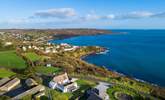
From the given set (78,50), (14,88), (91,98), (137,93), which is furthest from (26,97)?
(78,50)

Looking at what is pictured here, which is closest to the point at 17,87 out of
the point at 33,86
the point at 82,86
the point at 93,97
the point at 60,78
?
the point at 33,86

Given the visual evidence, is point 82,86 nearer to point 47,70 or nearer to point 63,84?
point 63,84

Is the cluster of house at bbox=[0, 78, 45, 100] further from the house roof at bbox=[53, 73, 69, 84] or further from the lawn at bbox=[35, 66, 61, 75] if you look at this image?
the lawn at bbox=[35, 66, 61, 75]

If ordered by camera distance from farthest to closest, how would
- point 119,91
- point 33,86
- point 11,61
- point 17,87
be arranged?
point 11,61 < point 17,87 < point 33,86 < point 119,91

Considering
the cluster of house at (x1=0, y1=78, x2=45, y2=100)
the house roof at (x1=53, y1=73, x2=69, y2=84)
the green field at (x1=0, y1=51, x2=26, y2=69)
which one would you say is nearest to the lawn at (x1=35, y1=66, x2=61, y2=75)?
the green field at (x1=0, y1=51, x2=26, y2=69)

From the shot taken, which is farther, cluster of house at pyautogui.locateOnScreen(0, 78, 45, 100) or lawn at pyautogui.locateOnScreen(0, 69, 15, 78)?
lawn at pyautogui.locateOnScreen(0, 69, 15, 78)

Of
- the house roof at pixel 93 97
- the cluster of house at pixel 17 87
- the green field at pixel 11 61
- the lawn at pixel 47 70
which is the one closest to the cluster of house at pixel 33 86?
the cluster of house at pixel 17 87

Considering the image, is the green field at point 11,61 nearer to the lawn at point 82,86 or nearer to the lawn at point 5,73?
the lawn at point 5,73
